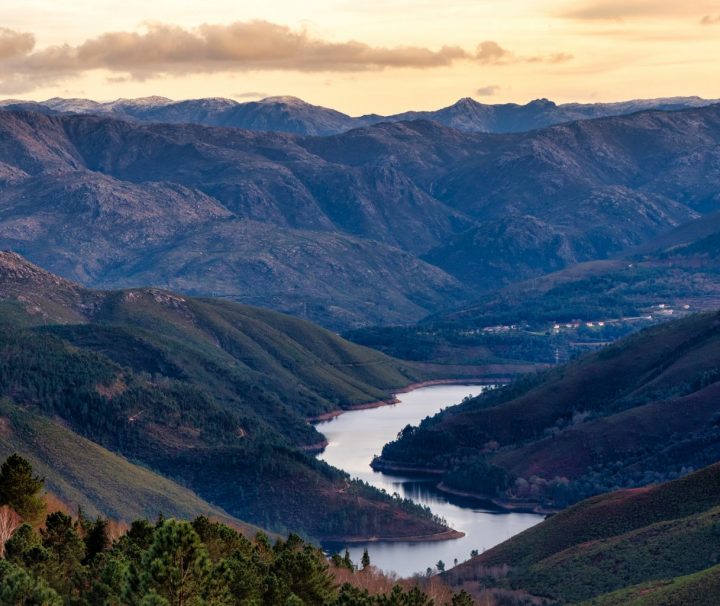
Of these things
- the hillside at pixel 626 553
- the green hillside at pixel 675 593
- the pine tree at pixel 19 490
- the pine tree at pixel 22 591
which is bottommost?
the hillside at pixel 626 553

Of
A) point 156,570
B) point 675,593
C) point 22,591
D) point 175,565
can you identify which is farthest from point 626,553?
point 22,591

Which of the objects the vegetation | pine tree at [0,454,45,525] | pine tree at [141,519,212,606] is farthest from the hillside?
pine tree at [141,519,212,606]

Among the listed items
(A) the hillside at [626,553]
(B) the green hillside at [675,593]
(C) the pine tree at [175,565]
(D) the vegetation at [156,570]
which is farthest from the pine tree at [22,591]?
(A) the hillside at [626,553]

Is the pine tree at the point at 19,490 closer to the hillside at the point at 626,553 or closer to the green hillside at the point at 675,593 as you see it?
the green hillside at the point at 675,593

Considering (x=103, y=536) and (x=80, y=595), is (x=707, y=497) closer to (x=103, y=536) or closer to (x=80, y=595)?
(x=103, y=536)

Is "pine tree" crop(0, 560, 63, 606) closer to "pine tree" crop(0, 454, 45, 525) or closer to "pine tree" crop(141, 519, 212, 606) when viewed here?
"pine tree" crop(141, 519, 212, 606)
